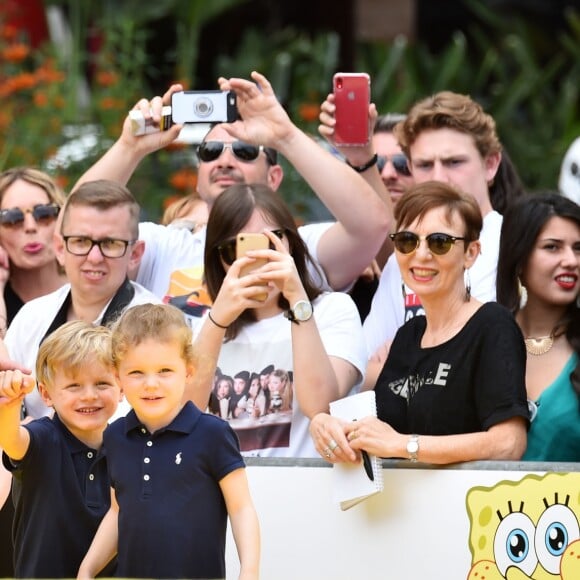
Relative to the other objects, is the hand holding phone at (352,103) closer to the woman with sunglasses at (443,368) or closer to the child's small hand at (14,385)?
the woman with sunglasses at (443,368)

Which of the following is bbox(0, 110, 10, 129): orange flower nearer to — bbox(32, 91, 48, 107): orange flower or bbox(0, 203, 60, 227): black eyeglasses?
bbox(32, 91, 48, 107): orange flower

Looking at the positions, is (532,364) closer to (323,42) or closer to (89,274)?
(89,274)

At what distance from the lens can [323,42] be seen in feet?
41.0

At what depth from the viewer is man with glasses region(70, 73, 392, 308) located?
5.24m

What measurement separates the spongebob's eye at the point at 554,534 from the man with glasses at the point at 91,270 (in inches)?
69.8

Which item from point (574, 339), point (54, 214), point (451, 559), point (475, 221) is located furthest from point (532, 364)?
point (54, 214)

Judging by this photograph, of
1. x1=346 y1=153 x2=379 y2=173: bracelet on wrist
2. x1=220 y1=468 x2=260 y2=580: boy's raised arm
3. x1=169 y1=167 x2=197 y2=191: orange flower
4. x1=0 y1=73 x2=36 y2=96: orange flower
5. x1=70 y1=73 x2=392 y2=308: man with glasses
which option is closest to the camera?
x1=220 y1=468 x2=260 y2=580: boy's raised arm

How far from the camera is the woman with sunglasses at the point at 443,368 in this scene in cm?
421

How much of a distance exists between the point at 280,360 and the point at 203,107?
112cm

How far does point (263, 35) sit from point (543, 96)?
3.31m

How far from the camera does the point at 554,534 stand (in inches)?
161

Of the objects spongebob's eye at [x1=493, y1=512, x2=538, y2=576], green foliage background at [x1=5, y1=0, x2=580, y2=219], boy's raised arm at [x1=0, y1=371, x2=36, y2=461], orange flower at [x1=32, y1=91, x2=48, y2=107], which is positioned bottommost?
spongebob's eye at [x1=493, y1=512, x2=538, y2=576]

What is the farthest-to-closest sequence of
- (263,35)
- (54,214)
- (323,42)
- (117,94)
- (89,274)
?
(263,35), (323,42), (117,94), (54,214), (89,274)

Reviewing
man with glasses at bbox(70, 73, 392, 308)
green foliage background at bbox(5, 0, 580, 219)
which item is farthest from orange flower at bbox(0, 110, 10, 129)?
man with glasses at bbox(70, 73, 392, 308)
